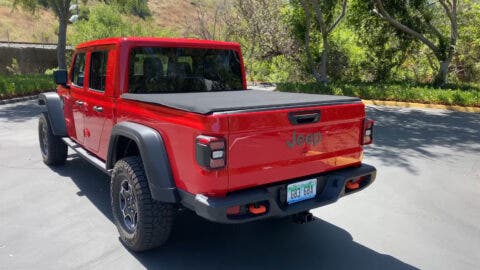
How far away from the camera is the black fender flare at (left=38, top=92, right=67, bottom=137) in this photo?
5574mm

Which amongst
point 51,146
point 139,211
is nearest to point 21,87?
point 51,146

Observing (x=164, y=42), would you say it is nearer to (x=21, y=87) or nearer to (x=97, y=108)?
(x=97, y=108)

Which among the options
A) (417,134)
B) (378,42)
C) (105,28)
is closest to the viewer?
(417,134)

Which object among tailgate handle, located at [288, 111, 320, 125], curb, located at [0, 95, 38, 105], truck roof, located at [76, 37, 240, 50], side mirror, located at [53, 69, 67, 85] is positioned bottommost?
curb, located at [0, 95, 38, 105]

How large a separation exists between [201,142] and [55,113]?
375 centimetres

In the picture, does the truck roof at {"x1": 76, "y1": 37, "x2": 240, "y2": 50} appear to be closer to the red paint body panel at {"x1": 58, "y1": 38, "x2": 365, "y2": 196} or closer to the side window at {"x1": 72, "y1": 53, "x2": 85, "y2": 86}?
the red paint body panel at {"x1": 58, "y1": 38, "x2": 365, "y2": 196}

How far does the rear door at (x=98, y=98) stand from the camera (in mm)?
4070

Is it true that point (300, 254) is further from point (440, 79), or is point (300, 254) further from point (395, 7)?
point (395, 7)

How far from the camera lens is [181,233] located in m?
4.04

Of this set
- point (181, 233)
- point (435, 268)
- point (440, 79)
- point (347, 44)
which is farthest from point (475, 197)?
point (347, 44)

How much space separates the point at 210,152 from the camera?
2.74 meters

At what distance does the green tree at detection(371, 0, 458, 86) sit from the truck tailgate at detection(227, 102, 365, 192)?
1392cm

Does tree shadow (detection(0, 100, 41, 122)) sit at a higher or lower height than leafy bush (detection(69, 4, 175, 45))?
lower

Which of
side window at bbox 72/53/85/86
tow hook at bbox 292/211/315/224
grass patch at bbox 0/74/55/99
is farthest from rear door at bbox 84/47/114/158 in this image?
grass patch at bbox 0/74/55/99
